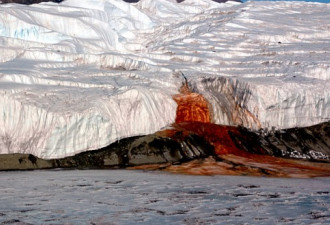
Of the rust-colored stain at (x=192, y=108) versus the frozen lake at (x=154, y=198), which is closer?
the frozen lake at (x=154, y=198)

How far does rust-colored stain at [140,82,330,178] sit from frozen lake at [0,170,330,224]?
4.55 feet

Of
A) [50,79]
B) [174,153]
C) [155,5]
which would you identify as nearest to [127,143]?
[174,153]

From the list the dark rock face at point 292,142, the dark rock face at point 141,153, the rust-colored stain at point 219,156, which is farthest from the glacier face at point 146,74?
the dark rock face at point 292,142

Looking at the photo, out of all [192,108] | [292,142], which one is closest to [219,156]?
[192,108]

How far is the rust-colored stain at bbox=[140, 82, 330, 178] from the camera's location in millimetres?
→ 19891

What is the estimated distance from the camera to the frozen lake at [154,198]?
11.5 m

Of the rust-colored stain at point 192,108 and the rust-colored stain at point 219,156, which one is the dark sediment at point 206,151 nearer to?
the rust-colored stain at point 219,156

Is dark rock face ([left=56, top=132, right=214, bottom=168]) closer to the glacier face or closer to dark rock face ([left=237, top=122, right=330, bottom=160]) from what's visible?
the glacier face

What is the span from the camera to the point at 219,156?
22.0 metres

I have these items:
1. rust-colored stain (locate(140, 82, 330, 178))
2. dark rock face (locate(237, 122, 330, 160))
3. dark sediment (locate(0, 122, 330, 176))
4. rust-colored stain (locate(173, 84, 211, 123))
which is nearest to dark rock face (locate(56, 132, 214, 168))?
dark sediment (locate(0, 122, 330, 176))

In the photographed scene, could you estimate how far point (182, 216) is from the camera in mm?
11734

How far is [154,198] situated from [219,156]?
836 centimetres

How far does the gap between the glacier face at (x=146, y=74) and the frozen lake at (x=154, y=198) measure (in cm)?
300

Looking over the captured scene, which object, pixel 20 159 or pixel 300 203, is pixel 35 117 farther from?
pixel 300 203
